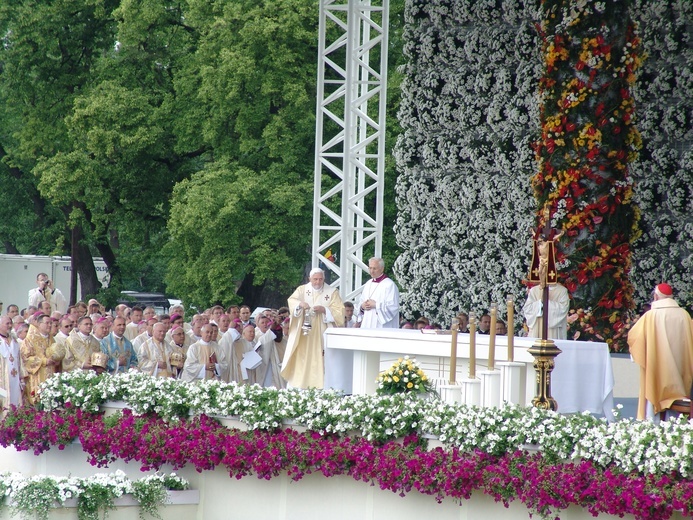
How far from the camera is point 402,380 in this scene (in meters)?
12.0

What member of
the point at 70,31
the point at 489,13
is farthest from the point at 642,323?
the point at 70,31

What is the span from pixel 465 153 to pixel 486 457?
10959mm

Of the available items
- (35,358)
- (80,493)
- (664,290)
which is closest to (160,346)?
(35,358)

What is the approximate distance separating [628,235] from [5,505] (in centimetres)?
987

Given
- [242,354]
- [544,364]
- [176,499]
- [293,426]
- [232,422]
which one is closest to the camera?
[544,364]

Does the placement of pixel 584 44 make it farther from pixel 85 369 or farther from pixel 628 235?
pixel 85 369

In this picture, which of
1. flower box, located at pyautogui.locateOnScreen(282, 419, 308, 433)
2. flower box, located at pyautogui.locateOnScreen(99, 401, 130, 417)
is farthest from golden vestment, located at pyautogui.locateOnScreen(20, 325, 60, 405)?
flower box, located at pyautogui.locateOnScreen(282, 419, 308, 433)

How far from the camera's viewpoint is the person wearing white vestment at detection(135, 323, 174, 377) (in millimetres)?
16141

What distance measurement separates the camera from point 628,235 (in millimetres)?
17562

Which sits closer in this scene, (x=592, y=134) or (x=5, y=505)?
(x=5, y=505)

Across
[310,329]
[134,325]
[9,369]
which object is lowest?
[9,369]

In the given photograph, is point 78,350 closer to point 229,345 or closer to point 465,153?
point 229,345

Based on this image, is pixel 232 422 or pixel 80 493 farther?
pixel 232 422

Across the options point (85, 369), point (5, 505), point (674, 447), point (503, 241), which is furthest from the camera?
point (503, 241)
